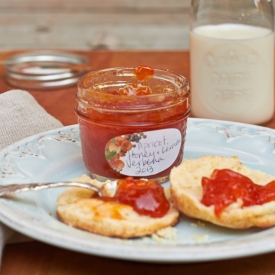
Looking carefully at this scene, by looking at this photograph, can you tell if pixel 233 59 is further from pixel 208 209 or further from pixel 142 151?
pixel 208 209

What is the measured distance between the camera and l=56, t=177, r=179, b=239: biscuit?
1.30 metres

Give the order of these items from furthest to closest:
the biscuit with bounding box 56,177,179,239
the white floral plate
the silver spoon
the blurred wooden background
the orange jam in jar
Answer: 1. the blurred wooden background
2. the orange jam in jar
3. the silver spoon
4. the biscuit with bounding box 56,177,179,239
5. the white floral plate

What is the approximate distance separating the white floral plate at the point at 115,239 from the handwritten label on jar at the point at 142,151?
19 centimetres

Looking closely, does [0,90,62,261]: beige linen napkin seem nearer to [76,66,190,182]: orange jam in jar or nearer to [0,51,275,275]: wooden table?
[76,66,190,182]: orange jam in jar

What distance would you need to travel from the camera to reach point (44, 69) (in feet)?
9.82

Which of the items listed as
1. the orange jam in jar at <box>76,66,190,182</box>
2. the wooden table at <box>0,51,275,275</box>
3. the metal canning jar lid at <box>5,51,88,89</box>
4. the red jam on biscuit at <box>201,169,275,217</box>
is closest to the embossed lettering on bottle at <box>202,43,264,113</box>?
the orange jam in jar at <box>76,66,190,182</box>

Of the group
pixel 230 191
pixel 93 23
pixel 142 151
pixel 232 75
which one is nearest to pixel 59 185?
pixel 142 151

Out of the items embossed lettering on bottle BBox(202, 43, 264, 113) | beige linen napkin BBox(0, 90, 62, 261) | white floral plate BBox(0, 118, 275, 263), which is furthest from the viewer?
embossed lettering on bottle BBox(202, 43, 264, 113)

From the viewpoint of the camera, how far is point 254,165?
6.03ft

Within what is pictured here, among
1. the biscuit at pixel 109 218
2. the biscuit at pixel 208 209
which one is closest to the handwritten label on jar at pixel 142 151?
the biscuit at pixel 208 209

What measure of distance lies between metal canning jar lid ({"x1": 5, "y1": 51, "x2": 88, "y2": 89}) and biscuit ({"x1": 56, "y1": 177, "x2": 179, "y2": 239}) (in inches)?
57.0

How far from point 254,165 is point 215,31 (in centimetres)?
76

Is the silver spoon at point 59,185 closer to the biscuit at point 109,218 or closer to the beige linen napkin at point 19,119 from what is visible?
the biscuit at point 109,218

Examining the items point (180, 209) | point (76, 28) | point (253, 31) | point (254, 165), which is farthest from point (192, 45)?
point (76, 28)
